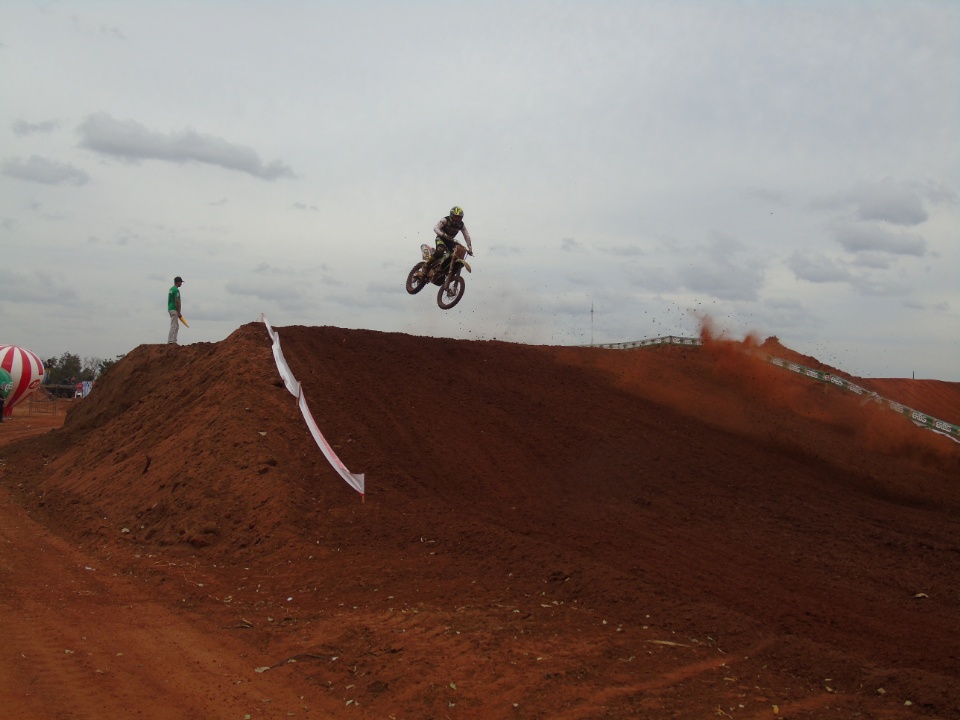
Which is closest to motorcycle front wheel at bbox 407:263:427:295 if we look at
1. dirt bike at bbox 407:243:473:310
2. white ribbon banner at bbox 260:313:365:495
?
dirt bike at bbox 407:243:473:310

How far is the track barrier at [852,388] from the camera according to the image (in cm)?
1750

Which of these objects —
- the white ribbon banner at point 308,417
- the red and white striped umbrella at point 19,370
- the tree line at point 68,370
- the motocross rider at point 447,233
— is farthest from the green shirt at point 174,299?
the tree line at point 68,370

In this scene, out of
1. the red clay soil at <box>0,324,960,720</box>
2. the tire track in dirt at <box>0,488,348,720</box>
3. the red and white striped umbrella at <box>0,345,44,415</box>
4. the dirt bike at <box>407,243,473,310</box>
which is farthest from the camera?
the red and white striped umbrella at <box>0,345,44,415</box>

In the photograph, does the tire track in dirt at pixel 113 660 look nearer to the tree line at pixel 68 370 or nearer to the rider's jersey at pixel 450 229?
the rider's jersey at pixel 450 229

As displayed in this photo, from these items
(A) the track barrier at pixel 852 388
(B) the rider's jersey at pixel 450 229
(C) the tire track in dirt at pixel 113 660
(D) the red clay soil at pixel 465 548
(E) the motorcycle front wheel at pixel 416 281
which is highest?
(B) the rider's jersey at pixel 450 229

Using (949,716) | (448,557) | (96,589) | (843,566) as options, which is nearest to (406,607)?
(448,557)

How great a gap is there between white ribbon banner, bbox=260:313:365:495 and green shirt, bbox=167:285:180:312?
3.94 metres

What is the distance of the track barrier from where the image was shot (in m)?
17.5

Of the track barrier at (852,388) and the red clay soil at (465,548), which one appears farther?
the track barrier at (852,388)

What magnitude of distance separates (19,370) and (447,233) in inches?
862

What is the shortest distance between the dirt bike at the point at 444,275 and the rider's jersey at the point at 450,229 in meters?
0.23

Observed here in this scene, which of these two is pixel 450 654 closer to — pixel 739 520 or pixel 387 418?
pixel 739 520

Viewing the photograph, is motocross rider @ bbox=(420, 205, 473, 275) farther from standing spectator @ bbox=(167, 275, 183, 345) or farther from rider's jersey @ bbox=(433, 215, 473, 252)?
standing spectator @ bbox=(167, 275, 183, 345)

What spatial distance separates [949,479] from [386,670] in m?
13.6
